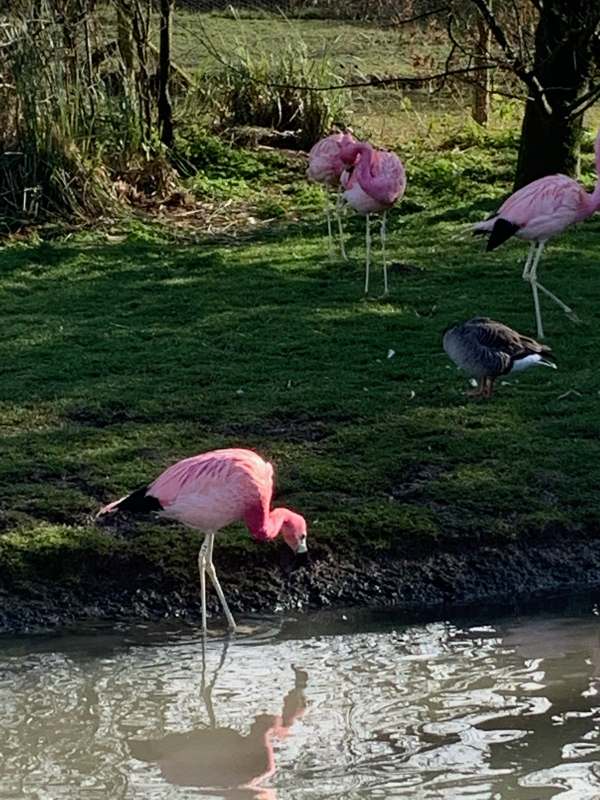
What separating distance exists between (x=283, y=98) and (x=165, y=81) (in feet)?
4.72

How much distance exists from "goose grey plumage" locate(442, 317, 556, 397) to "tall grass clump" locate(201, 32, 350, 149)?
6.54 m

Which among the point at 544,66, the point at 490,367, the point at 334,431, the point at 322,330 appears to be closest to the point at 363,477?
the point at 334,431

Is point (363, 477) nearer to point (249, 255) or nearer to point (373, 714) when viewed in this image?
point (373, 714)

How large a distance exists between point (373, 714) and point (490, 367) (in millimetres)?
2613

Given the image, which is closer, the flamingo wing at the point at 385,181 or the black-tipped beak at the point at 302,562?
the black-tipped beak at the point at 302,562

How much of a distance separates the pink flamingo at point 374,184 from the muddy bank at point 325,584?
11.7ft

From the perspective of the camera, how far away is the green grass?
6055 millimetres

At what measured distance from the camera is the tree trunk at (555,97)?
1041 centimetres

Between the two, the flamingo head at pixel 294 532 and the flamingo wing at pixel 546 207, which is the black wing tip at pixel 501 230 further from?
the flamingo head at pixel 294 532

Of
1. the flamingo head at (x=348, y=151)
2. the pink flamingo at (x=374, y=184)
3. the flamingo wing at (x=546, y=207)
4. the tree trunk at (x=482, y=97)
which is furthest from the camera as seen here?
the tree trunk at (x=482, y=97)

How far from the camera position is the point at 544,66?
36.0 ft

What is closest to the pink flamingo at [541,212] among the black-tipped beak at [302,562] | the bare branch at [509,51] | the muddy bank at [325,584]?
the bare branch at [509,51]

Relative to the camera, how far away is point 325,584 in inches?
226

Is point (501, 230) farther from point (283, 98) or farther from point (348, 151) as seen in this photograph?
point (283, 98)
